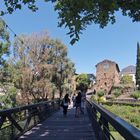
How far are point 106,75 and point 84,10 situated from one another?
134m

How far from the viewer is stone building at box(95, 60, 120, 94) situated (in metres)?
137

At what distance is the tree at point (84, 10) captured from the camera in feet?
30.5

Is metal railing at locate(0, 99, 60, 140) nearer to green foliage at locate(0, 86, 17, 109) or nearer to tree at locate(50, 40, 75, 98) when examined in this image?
green foliage at locate(0, 86, 17, 109)

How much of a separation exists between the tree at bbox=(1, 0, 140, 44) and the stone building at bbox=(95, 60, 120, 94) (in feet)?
412

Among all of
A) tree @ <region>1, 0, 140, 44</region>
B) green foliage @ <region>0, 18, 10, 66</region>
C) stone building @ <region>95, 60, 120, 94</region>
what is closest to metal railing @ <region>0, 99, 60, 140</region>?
tree @ <region>1, 0, 140, 44</region>

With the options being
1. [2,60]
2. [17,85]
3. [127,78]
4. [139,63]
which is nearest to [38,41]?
[17,85]

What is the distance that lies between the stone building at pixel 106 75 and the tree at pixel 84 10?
126 meters

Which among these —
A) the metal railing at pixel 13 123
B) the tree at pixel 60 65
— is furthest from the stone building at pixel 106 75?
the metal railing at pixel 13 123

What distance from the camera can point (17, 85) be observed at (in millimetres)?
57562

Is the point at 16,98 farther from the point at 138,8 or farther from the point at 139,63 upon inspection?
the point at 139,63

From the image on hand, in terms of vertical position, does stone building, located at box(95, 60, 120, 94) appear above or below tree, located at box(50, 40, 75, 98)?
above

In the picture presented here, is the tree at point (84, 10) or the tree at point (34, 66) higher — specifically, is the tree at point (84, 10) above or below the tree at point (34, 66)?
below

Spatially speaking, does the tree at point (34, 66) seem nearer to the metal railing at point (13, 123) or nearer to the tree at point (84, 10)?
the metal railing at point (13, 123)

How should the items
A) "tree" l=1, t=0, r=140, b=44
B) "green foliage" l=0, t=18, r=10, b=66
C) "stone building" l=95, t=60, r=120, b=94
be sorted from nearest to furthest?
1. "tree" l=1, t=0, r=140, b=44
2. "green foliage" l=0, t=18, r=10, b=66
3. "stone building" l=95, t=60, r=120, b=94
